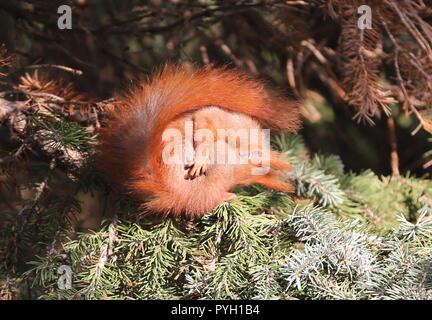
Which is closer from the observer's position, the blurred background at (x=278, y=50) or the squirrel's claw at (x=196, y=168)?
the squirrel's claw at (x=196, y=168)

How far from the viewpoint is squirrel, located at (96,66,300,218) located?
1.27 m

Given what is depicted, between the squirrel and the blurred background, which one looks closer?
the squirrel

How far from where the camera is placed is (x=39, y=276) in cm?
125

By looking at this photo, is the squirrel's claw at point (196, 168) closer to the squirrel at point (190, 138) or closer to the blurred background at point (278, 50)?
the squirrel at point (190, 138)

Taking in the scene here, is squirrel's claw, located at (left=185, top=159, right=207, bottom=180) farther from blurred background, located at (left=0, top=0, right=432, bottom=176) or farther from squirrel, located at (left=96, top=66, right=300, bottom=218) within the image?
blurred background, located at (left=0, top=0, right=432, bottom=176)

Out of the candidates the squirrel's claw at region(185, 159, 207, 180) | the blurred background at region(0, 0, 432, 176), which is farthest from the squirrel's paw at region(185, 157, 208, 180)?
the blurred background at region(0, 0, 432, 176)

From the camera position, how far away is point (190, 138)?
4.23ft

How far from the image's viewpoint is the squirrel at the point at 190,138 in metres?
1.27

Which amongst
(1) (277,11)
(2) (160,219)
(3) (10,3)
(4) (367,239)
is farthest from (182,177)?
(3) (10,3)

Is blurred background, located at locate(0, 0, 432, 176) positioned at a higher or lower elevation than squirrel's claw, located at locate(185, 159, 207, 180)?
higher

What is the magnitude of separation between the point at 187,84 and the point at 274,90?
20cm

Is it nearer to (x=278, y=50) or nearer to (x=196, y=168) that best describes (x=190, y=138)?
(x=196, y=168)

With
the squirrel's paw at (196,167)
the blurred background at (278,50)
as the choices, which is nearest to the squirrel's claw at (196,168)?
the squirrel's paw at (196,167)
